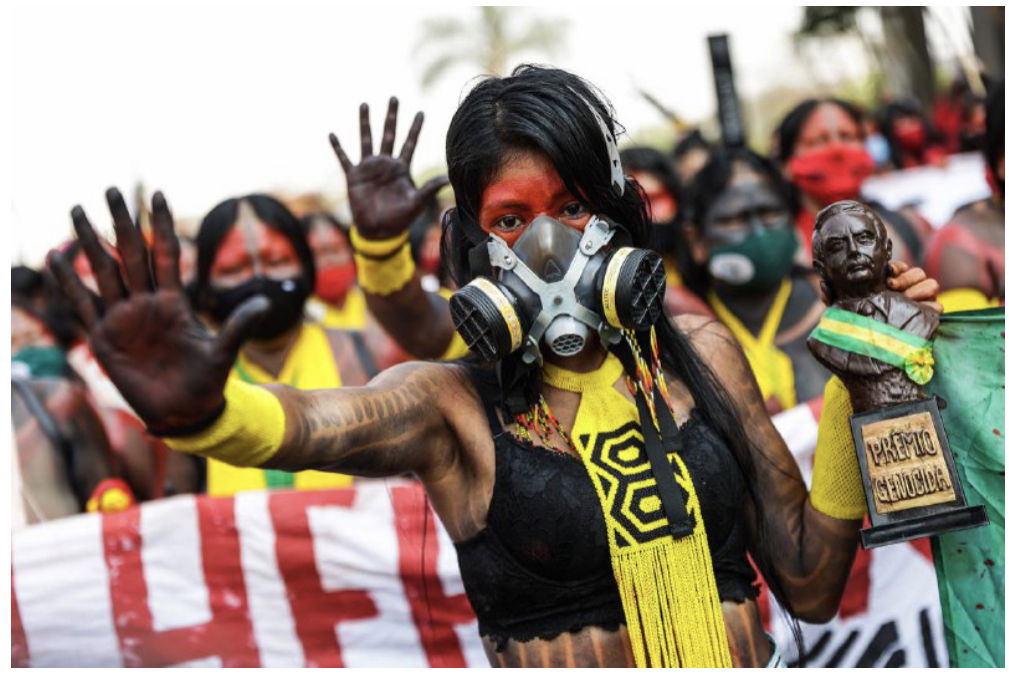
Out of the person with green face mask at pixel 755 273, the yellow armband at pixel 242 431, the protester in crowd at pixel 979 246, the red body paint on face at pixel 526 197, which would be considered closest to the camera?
the yellow armband at pixel 242 431

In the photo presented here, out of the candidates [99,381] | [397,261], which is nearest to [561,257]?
[397,261]

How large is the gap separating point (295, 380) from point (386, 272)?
3.78ft

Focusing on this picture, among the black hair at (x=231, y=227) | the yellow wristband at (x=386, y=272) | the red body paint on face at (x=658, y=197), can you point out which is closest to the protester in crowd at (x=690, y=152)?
the red body paint on face at (x=658, y=197)

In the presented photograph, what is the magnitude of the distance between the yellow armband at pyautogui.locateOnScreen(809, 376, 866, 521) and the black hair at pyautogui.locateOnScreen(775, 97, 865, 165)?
14.7 feet

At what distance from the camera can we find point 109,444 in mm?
5160

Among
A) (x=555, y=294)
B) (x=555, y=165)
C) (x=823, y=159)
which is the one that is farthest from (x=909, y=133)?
(x=555, y=294)

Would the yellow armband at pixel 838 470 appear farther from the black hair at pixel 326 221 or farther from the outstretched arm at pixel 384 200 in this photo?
the black hair at pixel 326 221

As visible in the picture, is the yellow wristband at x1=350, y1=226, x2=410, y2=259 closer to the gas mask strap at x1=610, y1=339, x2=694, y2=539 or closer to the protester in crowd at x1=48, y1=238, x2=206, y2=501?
the protester in crowd at x1=48, y1=238, x2=206, y2=501

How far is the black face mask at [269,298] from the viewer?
491 centimetres

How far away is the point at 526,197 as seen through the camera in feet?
7.78

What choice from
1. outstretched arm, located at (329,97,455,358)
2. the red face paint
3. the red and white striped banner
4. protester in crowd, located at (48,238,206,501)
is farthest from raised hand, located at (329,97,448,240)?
the red face paint

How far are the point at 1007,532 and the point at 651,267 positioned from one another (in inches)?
40.2

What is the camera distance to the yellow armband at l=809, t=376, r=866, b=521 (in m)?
2.50

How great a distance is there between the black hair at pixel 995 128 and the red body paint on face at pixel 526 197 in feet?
10.9
